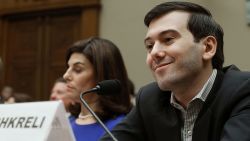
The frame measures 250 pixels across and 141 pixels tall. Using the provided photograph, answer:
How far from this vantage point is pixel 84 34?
17.8 ft

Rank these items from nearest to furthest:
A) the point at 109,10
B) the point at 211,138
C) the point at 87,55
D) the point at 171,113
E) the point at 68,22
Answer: the point at 211,138 < the point at 171,113 < the point at 87,55 < the point at 109,10 < the point at 68,22

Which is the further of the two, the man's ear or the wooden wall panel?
the wooden wall panel

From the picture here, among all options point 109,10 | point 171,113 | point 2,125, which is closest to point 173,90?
point 171,113

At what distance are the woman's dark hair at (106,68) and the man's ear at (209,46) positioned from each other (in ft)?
2.76

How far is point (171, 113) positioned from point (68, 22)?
13.6ft

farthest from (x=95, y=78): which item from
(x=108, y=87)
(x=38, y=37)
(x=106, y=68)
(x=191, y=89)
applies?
(x=38, y=37)

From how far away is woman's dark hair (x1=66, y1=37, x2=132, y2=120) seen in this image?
2.40 metres

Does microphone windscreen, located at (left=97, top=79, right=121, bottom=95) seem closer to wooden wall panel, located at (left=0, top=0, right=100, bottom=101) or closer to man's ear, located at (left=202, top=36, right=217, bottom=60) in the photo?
man's ear, located at (left=202, top=36, right=217, bottom=60)

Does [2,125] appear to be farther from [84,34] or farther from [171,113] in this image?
[84,34]

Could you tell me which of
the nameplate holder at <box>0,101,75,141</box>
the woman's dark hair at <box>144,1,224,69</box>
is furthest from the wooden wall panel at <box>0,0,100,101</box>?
the nameplate holder at <box>0,101,75,141</box>

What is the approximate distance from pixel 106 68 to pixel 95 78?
73 mm

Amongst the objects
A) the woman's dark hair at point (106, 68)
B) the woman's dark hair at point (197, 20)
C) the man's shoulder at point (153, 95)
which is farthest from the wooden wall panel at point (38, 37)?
the woman's dark hair at point (197, 20)

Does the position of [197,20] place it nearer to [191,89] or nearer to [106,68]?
[191,89]

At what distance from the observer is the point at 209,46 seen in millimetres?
1638
